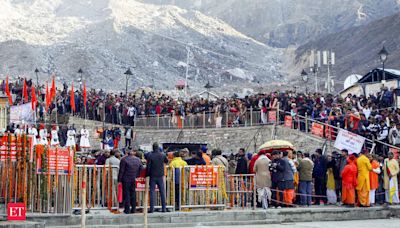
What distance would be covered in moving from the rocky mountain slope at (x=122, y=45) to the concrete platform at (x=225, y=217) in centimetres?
5899

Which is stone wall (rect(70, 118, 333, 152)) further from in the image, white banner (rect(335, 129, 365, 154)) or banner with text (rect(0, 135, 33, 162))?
banner with text (rect(0, 135, 33, 162))

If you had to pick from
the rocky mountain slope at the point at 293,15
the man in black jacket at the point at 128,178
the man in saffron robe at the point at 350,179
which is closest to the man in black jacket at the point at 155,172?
the man in black jacket at the point at 128,178

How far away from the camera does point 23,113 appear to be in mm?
34656

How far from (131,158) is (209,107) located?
67.7 ft

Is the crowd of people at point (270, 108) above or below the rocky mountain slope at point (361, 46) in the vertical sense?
below

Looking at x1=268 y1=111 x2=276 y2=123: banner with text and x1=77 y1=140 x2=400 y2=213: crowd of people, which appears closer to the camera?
x1=77 y1=140 x2=400 y2=213: crowd of people

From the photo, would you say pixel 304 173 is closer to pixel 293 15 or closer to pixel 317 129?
pixel 317 129

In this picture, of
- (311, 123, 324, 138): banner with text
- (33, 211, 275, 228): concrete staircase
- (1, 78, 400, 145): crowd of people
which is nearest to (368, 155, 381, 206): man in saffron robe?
(33, 211, 275, 228): concrete staircase

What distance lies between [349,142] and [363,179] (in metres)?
3.29

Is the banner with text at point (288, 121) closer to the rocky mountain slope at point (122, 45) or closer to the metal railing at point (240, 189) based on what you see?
the metal railing at point (240, 189)

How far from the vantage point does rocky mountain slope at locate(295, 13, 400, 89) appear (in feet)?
283

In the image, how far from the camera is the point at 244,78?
94562 mm

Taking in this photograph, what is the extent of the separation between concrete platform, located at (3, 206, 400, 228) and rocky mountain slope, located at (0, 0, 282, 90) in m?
59.0

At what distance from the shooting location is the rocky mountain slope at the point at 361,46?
86.1 metres
